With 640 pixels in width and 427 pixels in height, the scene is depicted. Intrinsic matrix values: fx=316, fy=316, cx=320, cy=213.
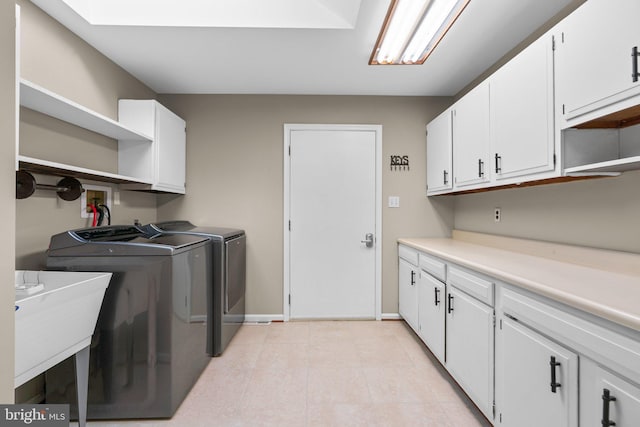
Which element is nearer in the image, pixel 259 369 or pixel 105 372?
pixel 105 372

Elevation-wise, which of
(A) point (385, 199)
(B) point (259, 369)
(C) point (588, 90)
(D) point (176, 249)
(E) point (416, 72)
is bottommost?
(B) point (259, 369)

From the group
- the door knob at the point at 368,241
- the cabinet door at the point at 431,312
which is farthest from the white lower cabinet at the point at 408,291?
the door knob at the point at 368,241

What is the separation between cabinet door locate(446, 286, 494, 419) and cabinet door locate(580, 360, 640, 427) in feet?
1.77

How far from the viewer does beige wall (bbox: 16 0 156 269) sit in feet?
5.90

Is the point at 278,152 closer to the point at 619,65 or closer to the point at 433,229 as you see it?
→ the point at 433,229

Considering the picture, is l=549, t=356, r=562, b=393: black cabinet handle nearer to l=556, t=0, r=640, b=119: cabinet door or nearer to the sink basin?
l=556, t=0, r=640, b=119: cabinet door

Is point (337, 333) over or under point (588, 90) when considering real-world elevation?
under

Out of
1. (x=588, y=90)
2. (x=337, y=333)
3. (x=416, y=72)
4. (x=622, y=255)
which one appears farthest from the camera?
(x=337, y=333)

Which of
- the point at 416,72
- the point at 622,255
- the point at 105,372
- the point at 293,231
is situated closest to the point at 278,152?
the point at 293,231

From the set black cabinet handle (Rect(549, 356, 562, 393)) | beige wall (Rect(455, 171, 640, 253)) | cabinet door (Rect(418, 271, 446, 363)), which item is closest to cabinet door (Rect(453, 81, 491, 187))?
beige wall (Rect(455, 171, 640, 253))

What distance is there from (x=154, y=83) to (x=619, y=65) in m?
3.39

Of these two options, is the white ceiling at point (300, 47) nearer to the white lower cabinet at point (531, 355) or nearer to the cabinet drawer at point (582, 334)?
the white lower cabinet at point (531, 355)

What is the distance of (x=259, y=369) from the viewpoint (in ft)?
7.81

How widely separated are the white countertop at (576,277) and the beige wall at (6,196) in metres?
1.47
